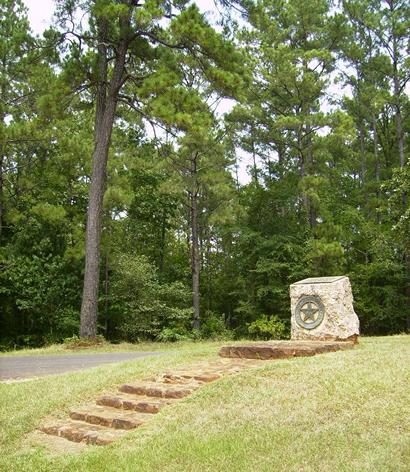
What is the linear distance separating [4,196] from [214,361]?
43.8ft

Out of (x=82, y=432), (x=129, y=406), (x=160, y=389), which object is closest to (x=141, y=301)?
(x=160, y=389)

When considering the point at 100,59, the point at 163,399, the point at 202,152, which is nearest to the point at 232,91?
the point at 100,59

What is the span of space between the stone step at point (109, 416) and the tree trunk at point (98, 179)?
7.10 metres

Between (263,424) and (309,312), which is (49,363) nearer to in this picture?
(309,312)

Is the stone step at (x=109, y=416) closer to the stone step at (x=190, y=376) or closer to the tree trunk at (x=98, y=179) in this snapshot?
the stone step at (x=190, y=376)

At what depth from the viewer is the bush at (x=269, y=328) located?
55.4ft

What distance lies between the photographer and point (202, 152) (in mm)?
17531

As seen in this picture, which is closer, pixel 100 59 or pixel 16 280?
pixel 100 59

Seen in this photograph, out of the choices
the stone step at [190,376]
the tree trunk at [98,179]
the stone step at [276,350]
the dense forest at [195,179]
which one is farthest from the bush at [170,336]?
the stone step at [190,376]

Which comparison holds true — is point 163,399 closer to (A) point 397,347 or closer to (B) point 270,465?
(B) point 270,465

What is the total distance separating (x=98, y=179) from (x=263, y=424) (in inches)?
387

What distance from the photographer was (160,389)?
603cm

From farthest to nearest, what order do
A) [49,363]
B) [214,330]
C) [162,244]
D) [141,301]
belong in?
1. [162,244]
2. [214,330]
3. [141,301]
4. [49,363]

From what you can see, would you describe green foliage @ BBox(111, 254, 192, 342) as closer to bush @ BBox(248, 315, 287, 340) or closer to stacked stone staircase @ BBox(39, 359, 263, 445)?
bush @ BBox(248, 315, 287, 340)
